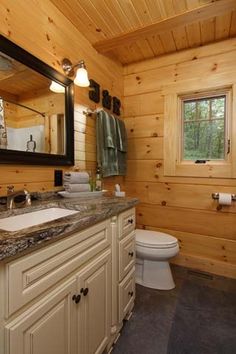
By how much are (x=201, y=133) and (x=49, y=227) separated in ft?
6.45

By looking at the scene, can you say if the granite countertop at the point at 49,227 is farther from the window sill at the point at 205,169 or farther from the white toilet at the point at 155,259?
the window sill at the point at 205,169

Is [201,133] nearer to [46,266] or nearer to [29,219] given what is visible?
[29,219]

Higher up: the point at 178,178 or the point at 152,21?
the point at 152,21

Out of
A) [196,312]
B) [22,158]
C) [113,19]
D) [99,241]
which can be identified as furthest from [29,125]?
[196,312]

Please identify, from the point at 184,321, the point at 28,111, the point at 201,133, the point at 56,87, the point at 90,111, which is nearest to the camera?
the point at 28,111

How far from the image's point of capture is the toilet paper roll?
203cm

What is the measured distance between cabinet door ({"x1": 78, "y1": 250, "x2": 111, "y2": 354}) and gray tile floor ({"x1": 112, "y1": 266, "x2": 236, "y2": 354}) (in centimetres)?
23

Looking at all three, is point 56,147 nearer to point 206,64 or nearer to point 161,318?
point 161,318

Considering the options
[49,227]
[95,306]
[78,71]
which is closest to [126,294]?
[95,306]

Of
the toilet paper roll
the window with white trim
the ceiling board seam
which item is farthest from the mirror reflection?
the toilet paper roll

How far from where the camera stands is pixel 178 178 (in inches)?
91.1

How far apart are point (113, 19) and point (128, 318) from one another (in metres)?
2.34

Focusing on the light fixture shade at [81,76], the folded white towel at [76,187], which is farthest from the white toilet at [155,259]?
the light fixture shade at [81,76]

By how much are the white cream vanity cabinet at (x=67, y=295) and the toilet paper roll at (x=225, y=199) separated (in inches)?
46.5
